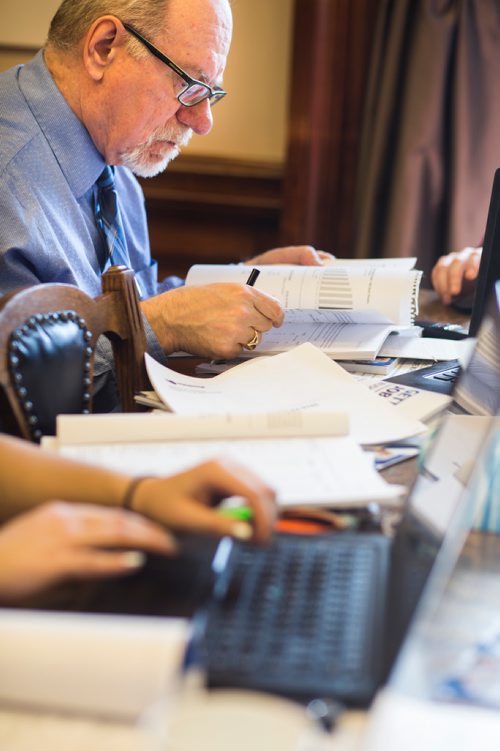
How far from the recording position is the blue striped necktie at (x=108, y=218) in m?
1.80

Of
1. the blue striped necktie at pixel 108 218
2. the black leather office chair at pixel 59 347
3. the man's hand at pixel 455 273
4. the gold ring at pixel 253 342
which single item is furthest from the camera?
the man's hand at pixel 455 273

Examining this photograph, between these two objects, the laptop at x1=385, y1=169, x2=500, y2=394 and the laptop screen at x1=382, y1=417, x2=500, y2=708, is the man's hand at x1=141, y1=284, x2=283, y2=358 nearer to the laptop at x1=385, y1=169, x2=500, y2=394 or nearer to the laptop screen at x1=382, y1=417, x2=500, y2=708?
the laptop at x1=385, y1=169, x2=500, y2=394

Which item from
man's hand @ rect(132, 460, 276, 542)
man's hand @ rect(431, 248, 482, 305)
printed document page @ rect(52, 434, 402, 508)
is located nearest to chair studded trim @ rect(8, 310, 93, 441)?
printed document page @ rect(52, 434, 402, 508)

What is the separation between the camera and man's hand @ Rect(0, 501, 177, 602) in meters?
0.62

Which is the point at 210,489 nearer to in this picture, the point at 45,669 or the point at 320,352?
the point at 45,669

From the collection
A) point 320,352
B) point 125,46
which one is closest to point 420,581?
point 320,352

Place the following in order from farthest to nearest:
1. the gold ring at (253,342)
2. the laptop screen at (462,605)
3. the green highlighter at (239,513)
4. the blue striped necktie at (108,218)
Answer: the blue striped necktie at (108,218) → the gold ring at (253,342) → the green highlighter at (239,513) → the laptop screen at (462,605)

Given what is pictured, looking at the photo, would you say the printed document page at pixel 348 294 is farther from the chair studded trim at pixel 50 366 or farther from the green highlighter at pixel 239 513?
the green highlighter at pixel 239 513

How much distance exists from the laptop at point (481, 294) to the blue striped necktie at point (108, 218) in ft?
2.27

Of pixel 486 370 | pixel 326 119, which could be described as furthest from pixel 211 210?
pixel 486 370

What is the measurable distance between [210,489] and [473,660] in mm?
240

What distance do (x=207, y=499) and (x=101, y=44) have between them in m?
1.24

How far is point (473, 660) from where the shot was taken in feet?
2.15

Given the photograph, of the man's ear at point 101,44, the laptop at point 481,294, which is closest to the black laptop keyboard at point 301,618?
the laptop at point 481,294
